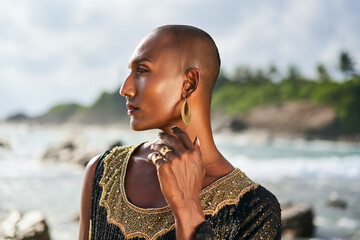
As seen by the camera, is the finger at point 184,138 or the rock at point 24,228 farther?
the rock at point 24,228

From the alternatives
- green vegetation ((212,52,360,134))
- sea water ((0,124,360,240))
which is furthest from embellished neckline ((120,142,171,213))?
green vegetation ((212,52,360,134))

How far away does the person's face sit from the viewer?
5.07 feet

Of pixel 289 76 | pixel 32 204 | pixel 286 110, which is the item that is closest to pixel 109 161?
pixel 32 204

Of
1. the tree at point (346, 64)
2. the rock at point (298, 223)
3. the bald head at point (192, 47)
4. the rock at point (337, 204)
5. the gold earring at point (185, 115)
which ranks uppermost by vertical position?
the tree at point (346, 64)

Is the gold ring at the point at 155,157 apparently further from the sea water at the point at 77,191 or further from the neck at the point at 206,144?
the sea water at the point at 77,191

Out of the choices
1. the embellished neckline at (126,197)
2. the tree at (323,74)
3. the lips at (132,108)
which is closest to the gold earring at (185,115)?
the lips at (132,108)

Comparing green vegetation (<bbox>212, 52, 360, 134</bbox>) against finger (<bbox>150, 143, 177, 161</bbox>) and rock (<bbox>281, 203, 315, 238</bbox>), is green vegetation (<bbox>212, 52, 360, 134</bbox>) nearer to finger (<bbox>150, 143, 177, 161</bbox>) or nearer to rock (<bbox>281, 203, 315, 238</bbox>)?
rock (<bbox>281, 203, 315, 238</bbox>)

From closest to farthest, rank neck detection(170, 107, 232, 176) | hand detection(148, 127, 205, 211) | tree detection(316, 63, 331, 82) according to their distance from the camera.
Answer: hand detection(148, 127, 205, 211), neck detection(170, 107, 232, 176), tree detection(316, 63, 331, 82)

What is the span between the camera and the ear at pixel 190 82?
5.19 ft

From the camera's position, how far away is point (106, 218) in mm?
1694

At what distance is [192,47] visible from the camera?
5.20 feet

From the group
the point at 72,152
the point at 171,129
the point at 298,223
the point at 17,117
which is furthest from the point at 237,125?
the point at 17,117

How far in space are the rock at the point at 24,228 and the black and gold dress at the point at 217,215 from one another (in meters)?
3.21

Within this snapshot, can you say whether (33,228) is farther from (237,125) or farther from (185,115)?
(237,125)
